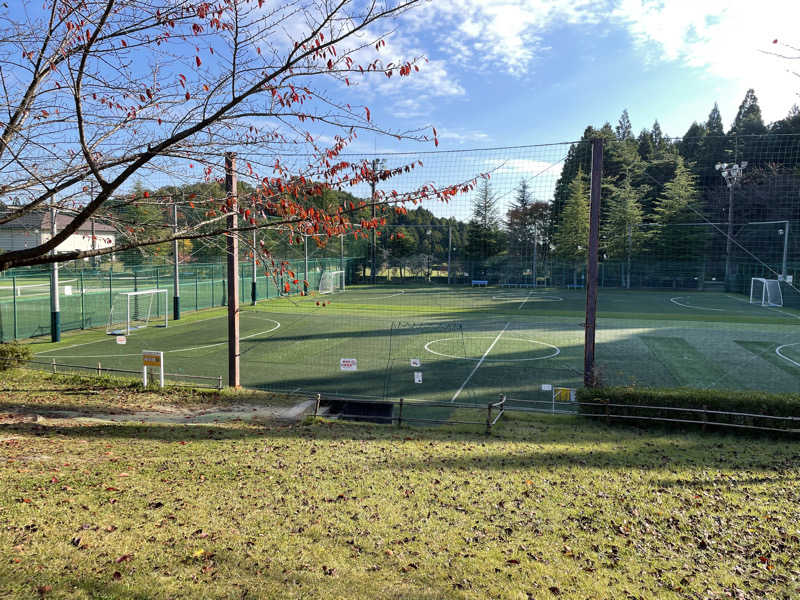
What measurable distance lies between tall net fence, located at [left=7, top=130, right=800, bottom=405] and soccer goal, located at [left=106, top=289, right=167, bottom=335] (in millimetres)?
864

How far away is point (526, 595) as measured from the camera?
14.5ft

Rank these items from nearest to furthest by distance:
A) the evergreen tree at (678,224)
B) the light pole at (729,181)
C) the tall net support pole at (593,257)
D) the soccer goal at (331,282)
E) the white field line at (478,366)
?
the tall net support pole at (593,257) → the white field line at (478,366) → the light pole at (729,181) → the evergreen tree at (678,224) → the soccer goal at (331,282)

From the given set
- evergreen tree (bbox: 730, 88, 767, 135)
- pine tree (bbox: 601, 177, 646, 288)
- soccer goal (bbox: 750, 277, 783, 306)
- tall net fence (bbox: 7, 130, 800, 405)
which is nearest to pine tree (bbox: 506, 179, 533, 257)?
tall net fence (bbox: 7, 130, 800, 405)

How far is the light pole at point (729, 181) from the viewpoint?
786 inches

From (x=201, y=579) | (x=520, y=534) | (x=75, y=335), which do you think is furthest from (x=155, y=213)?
(x=75, y=335)

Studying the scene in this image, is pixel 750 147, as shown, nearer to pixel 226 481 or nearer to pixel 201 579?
pixel 226 481

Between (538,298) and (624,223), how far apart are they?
12408mm

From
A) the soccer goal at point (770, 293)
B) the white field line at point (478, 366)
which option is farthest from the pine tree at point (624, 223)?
the white field line at point (478, 366)

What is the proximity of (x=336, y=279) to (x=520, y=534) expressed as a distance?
40200 millimetres

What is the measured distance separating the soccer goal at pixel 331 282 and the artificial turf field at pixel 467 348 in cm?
654

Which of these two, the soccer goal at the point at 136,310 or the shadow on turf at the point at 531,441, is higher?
the soccer goal at the point at 136,310

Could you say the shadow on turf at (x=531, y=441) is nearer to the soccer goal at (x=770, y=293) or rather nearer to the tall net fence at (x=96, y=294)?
the tall net fence at (x=96, y=294)

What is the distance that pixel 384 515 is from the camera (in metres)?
5.93

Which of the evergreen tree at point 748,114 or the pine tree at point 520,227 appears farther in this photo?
the evergreen tree at point 748,114
